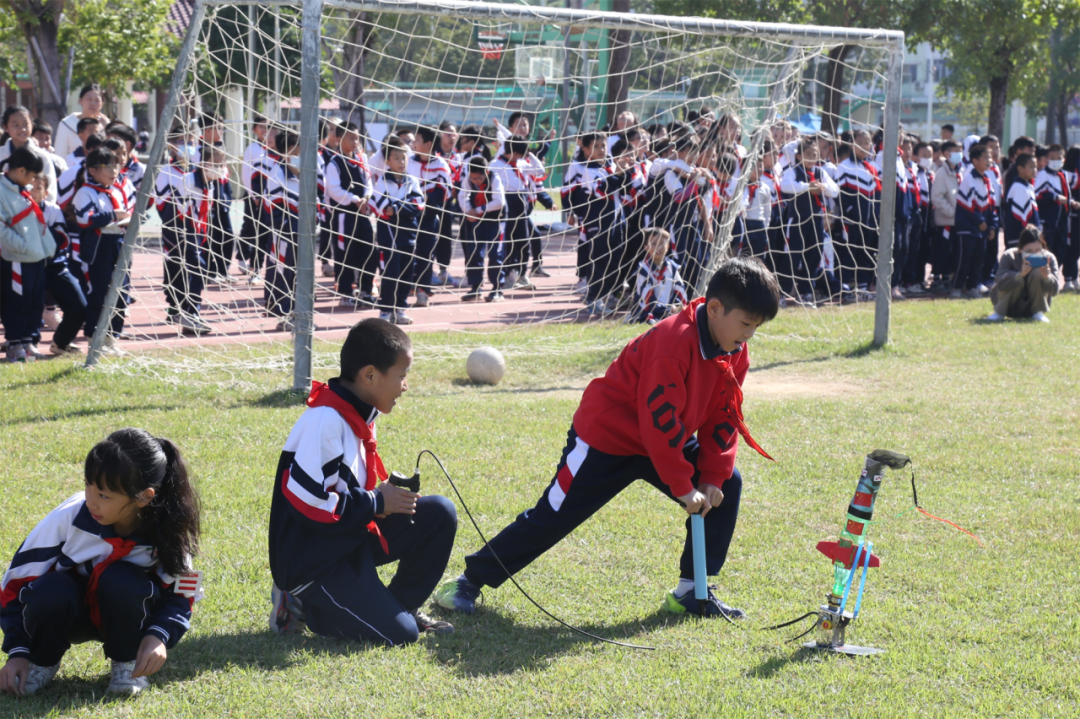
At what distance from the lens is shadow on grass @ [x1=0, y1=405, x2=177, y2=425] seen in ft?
21.2

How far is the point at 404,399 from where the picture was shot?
24.3 ft

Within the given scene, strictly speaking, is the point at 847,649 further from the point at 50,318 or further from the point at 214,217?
the point at 50,318

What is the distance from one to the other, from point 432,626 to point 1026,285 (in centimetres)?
939

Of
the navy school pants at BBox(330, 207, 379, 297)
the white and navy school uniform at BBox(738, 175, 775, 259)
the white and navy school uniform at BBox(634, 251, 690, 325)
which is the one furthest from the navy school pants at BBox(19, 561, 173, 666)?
the white and navy school uniform at BBox(738, 175, 775, 259)

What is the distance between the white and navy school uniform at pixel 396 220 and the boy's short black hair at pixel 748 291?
7287 mm

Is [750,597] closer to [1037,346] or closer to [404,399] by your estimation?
[404,399]

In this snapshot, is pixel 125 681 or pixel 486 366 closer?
pixel 125 681

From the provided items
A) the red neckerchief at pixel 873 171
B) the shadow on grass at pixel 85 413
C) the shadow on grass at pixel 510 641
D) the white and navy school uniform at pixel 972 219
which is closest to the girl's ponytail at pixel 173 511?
the shadow on grass at pixel 510 641

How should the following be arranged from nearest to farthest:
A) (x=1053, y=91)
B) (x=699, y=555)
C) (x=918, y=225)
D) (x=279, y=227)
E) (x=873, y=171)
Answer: (x=699, y=555), (x=279, y=227), (x=873, y=171), (x=918, y=225), (x=1053, y=91)

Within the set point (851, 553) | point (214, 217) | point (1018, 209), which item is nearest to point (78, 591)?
point (851, 553)

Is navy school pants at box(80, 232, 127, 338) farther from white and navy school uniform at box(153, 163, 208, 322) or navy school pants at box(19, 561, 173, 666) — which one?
navy school pants at box(19, 561, 173, 666)

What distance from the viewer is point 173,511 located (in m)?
3.12

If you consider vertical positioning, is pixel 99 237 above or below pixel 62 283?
above

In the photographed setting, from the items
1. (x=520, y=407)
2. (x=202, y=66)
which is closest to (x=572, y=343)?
(x=520, y=407)
